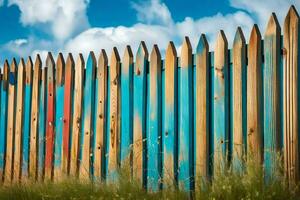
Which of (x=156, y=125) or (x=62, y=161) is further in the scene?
(x=62, y=161)

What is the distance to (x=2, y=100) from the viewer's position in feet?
29.3

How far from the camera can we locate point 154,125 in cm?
624

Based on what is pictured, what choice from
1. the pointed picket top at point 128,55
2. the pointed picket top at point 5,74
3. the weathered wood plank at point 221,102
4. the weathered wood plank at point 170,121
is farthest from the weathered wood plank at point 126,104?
the pointed picket top at point 5,74

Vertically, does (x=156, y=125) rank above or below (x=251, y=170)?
above

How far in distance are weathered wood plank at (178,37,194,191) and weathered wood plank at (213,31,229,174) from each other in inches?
12.4

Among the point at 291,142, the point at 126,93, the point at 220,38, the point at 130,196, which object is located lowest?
the point at 130,196

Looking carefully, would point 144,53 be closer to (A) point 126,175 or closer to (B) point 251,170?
(A) point 126,175

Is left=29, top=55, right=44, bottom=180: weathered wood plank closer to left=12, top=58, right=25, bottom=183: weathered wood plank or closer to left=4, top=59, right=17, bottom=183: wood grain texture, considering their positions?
left=12, top=58, right=25, bottom=183: weathered wood plank

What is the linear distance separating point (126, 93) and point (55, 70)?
161 centimetres

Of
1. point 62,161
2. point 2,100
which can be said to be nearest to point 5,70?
point 2,100

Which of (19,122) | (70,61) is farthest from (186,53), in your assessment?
(19,122)

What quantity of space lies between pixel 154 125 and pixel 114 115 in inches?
26.8

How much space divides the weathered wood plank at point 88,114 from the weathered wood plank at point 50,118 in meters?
0.68

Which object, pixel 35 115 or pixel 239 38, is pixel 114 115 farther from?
pixel 239 38
